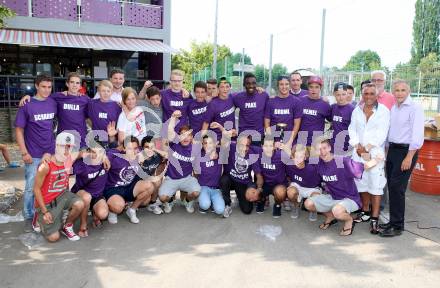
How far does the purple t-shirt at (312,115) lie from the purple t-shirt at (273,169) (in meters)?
0.58

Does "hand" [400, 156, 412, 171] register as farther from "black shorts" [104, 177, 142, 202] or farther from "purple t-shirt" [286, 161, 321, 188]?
"black shorts" [104, 177, 142, 202]

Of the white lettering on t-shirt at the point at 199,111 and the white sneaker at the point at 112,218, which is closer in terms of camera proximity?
the white sneaker at the point at 112,218

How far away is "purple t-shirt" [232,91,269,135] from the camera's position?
590 centimetres

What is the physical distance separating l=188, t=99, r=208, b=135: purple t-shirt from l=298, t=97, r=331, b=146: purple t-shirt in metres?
1.49

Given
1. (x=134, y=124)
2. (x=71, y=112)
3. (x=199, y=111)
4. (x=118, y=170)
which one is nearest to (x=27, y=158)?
(x=71, y=112)

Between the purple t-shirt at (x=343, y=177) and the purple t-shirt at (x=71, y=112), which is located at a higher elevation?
the purple t-shirt at (x=71, y=112)

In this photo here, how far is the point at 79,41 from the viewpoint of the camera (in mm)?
13680

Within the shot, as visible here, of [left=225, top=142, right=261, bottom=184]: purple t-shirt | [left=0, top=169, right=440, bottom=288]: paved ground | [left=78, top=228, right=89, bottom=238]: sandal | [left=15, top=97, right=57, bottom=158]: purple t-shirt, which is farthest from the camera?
[left=225, top=142, right=261, bottom=184]: purple t-shirt

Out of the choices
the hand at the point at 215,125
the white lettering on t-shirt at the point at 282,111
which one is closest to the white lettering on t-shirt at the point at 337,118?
the white lettering on t-shirt at the point at 282,111

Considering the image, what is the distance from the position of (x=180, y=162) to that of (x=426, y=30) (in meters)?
6.73

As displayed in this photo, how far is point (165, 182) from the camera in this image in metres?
5.50

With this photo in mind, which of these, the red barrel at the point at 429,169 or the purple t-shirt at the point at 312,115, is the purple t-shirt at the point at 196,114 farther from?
the red barrel at the point at 429,169

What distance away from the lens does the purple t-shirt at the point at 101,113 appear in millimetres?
5242

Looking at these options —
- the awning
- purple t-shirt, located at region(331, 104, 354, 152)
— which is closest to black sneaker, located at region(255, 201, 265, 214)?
purple t-shirt, located at region(331, 104, 354, 152)
